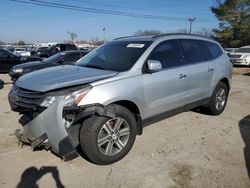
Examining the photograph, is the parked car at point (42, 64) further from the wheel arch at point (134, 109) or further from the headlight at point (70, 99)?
the headlight at point (70, 99)

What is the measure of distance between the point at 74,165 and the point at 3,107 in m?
3.97

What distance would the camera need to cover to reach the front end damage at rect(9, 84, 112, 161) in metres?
3.19

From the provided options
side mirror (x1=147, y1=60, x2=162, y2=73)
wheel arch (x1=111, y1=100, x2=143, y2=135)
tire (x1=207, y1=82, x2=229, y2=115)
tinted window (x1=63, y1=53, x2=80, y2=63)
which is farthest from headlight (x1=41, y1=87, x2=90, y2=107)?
tinted window (x1=63, y1=53, x2=80, y2=63)

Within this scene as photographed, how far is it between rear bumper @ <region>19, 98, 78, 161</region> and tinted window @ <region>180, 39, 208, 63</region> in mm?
2738

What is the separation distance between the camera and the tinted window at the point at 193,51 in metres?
5.00

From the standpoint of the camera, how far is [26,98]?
11.7 ft

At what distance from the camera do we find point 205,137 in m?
4.81

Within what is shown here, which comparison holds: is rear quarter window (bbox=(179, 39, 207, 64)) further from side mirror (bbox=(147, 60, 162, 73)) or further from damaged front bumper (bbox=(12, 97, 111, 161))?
damaged front bumper (bbox=(12, 97, 111, 161))

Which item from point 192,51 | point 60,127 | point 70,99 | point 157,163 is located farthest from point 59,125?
point 192,51

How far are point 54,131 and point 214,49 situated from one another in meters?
4.21

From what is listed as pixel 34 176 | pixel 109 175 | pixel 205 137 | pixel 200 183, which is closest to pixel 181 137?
pixel 205 137

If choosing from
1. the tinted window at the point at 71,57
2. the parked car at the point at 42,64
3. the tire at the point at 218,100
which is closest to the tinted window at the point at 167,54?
the tire at the point at 218,100

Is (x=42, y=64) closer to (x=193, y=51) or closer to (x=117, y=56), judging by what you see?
(x=117, y=56)

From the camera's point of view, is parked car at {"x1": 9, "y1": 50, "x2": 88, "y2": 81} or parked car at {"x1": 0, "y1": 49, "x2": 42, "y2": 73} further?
parked car at {"x1": 0, "y1": 49, "x2": 42, "y2": 73}
